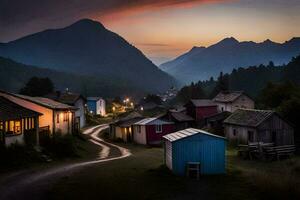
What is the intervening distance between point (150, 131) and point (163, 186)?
35.3 meters

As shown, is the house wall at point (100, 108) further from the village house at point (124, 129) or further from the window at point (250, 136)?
the window at point (250, 136)

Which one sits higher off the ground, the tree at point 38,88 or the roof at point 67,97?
the tree at point 38,88

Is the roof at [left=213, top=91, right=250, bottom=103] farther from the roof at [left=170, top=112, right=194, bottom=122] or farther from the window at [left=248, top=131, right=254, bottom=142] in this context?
the window at [left=248, top=131, right=254, bottom=142]

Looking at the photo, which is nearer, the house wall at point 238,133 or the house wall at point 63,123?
the house wall at point 63,123

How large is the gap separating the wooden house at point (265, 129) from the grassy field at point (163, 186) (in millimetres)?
22176

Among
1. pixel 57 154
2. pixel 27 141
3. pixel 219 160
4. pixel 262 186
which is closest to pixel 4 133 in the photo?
pixel 27 141

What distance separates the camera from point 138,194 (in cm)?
2391

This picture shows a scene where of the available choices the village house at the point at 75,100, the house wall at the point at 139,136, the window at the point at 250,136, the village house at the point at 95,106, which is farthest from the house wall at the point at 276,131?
the village house at the point at 95,106

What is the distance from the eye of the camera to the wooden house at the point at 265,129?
173ft

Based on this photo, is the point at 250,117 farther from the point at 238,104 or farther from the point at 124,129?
the point at 238,104

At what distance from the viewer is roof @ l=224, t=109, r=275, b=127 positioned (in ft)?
174

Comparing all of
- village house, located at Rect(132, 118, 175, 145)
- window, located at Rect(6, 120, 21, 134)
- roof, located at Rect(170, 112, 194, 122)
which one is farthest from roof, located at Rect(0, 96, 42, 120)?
roof, located at Rect(170, 112, 194, 122)

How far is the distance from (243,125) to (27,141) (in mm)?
30028

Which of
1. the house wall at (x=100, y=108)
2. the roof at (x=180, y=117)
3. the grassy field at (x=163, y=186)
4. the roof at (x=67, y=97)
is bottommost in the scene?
the grassy field at (x=163, y=186)
